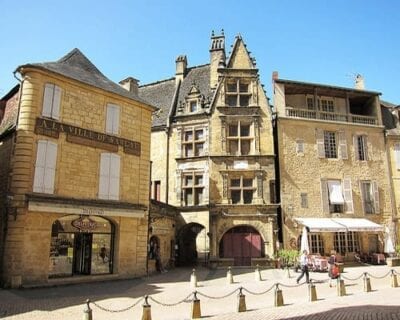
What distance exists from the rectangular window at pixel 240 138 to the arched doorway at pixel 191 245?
4836mm

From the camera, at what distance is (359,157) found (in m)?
22.4

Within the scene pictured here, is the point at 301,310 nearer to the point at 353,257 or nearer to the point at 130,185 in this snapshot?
the point at 130,185

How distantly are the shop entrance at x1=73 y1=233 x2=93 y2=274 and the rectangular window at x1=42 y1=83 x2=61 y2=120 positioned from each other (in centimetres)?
471

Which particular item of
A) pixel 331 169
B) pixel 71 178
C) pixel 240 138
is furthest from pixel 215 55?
pixel 71 178

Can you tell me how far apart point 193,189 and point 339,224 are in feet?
26.7

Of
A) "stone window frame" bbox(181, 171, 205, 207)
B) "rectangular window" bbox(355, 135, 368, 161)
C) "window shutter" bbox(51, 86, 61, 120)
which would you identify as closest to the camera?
"window shutter" bbox(51, 86, 61, 120)

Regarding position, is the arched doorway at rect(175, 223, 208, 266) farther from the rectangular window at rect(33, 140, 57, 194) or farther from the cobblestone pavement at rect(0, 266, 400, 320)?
the rectangular window at rect(33, 140, 57, 194)

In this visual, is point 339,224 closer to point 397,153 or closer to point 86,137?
point 397,153

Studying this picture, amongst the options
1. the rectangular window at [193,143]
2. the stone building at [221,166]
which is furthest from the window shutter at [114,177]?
the rectangular window at [193,143]

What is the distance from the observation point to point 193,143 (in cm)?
2148

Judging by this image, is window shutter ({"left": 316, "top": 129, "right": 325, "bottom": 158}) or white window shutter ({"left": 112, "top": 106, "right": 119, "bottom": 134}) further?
window shutter ({"left": 316, "top": 129, "right": 325, "bottom": 158})

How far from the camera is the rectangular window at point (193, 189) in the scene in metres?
20.8

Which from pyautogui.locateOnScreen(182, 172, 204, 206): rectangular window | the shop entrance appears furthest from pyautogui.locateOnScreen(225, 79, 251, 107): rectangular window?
the shop entrance

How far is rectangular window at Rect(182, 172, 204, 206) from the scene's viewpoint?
2084 centimetres
